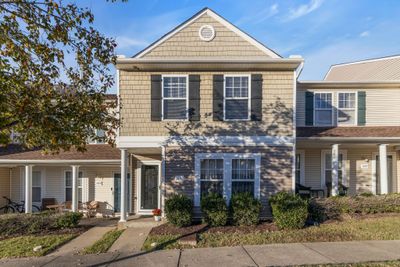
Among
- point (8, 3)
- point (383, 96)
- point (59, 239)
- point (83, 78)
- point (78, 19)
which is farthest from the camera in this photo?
point (383, 96)

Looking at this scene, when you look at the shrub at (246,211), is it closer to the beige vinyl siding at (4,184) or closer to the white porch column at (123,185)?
the white porch column at (123,185)

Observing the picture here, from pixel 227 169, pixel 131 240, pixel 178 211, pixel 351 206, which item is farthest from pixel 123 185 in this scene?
pixel 351 206

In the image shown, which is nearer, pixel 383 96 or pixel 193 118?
pixel 193 118

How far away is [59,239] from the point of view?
1026 cm

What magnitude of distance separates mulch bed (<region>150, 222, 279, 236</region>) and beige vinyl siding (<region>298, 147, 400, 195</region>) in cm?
489

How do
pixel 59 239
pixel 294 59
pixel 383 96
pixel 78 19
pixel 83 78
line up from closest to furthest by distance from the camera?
1. pixel 78 19
2. pixel 83 78
3. pixel 59 239
4. pixel 294 59
5. pixel 383 96

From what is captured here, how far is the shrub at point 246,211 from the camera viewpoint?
11.0 metres

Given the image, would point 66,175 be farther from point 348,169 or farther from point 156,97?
point 348,169

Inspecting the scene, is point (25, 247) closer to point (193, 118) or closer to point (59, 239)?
point (59, 239)

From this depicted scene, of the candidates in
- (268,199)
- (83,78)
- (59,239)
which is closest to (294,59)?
(268,199)

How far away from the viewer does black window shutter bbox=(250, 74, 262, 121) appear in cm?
1192

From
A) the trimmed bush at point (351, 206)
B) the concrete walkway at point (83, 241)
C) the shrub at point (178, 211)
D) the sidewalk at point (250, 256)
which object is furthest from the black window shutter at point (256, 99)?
the concrete walkway at point (83, 241)

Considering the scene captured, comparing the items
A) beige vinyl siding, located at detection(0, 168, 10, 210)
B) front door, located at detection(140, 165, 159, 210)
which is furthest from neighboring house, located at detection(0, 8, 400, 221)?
beige vinyl siding, located at detection(0, 168, 10, 210)

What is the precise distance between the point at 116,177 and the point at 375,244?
426 inches
